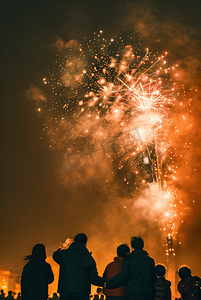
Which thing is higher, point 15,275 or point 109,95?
point 109,95

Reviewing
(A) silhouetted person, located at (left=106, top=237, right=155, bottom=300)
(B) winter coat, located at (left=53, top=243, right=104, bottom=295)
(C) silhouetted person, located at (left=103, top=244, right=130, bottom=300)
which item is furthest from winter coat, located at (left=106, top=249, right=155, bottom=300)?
(B) winter coat, located at (left=53, top=243, right=104, bottom=295)

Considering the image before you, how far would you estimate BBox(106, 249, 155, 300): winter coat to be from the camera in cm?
311

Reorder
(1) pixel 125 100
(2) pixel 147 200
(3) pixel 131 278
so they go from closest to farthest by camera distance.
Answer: (3) pixel 131 278 → (1) pixel 125 100 → (2) pixel 147 200

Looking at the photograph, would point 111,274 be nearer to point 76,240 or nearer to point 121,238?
point 76,240

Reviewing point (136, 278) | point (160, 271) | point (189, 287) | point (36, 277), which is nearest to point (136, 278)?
point (136, 278)

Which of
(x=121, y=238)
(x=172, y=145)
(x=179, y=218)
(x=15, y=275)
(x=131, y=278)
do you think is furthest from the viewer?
(x=15, y=275)

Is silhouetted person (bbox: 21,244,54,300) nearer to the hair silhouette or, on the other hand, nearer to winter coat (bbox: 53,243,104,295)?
winter coat (bbox: 53,243,104,295)

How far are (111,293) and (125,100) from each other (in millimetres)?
9287

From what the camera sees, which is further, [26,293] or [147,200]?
[147,200]

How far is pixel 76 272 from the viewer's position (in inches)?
133

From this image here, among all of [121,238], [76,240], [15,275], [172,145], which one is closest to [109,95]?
[172,145]

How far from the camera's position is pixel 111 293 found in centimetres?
326

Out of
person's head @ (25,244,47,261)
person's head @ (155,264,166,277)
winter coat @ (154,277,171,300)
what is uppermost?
person's head @ (25,244,47,261)

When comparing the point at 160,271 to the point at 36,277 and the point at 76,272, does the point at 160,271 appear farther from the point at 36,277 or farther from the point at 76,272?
the point at 36,277
